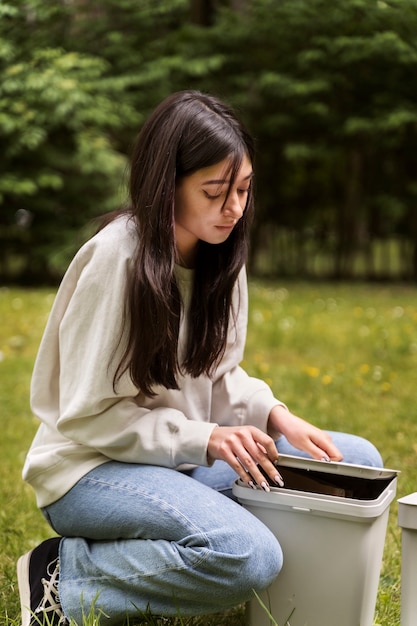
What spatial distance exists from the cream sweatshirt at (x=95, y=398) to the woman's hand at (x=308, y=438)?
24 centimetres

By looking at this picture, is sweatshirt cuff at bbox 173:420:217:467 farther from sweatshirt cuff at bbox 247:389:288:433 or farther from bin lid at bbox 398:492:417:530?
bin lid at bbox 398:492:417:530

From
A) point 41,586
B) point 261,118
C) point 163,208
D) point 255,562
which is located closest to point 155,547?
point 255,562

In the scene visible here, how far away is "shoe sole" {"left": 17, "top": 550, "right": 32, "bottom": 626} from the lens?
5.91 feet

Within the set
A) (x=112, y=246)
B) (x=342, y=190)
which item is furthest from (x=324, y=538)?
(x=342, y=190)

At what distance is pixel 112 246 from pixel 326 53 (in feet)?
21.1

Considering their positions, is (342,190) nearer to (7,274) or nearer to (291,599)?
(7,274)

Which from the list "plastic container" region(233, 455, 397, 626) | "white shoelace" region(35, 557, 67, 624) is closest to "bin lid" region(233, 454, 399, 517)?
"plastic container" region(233, 455, 397, 626)

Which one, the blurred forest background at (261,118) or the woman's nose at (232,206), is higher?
the woman's nose at (232,206)

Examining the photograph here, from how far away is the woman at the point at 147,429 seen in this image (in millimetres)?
1696

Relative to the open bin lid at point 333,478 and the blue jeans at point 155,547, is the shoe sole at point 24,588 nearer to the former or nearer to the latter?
the blue jeans at point 155,547

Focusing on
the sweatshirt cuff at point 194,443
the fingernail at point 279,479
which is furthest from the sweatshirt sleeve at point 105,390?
the fingernail at point 279,479

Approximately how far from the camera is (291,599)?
178cm

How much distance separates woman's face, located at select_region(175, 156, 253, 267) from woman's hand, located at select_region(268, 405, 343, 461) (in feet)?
1.39

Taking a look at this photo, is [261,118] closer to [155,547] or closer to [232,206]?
[232,206]
